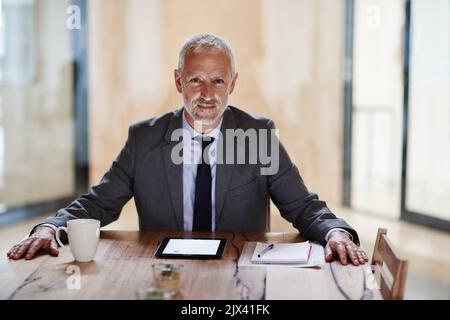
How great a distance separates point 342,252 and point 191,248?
1.19 feet

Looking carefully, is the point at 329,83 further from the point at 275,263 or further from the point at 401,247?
the point at 275,263

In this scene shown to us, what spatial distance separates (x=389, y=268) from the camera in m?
1.16

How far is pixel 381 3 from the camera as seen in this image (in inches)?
159

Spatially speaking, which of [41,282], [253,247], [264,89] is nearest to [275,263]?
[253,247]

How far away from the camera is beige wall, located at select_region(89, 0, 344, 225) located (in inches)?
155

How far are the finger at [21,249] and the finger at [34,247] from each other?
0.4 inches

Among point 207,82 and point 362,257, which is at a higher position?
point 207,82

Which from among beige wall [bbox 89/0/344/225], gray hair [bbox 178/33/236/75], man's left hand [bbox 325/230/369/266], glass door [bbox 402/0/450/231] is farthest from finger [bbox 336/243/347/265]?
glass door [bbox 402/0/450/231]

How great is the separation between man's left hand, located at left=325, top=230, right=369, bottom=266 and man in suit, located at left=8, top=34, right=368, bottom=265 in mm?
355

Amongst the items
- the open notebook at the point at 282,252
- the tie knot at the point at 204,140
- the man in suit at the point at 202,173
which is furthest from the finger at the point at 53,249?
the tie knot at the point at 204,140

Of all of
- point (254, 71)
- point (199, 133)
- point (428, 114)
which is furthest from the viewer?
point (254, 71)

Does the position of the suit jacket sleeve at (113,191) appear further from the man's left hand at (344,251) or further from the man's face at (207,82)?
the man's left hand at (344,251)

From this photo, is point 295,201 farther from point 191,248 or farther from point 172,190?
point 191,248

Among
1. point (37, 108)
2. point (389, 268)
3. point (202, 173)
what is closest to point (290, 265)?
point (389, 268)
